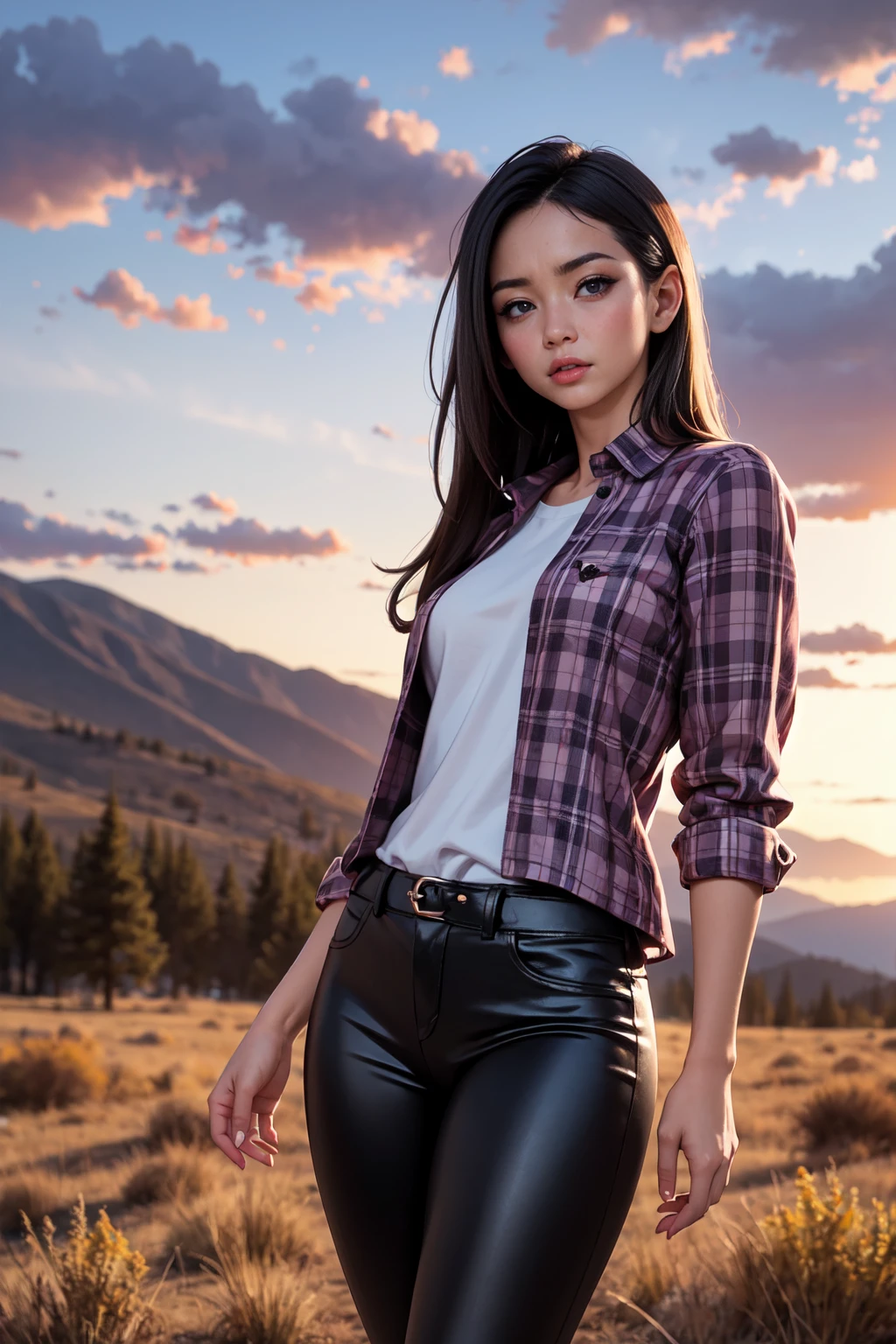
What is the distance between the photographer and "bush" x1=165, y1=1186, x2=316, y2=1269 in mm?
6750

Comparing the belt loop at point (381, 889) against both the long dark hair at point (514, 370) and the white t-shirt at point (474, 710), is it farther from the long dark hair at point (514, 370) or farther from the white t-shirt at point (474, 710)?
the long dark hair at point (514, 370)

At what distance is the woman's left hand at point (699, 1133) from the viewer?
166 centimetres

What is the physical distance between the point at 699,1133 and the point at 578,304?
142 cm

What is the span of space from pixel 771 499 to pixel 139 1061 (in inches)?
996

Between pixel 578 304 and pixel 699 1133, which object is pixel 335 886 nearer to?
pixel 699 1133

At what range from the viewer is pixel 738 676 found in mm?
1830

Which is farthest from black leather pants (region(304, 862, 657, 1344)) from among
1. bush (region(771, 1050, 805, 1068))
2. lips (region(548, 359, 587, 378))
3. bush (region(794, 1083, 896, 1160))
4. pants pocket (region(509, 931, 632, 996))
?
bush (region(771, 1050, 805, 1068))

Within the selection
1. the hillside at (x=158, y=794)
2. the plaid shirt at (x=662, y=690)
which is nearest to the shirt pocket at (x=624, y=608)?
the plaid shirt at (x=662, y=690)

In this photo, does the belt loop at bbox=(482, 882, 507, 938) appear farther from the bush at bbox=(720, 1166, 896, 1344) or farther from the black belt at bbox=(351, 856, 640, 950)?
the bush at bbox=(720, 1166, 896, 1344)

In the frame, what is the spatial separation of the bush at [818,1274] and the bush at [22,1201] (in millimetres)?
6348

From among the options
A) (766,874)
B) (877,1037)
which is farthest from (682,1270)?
(877,1037)

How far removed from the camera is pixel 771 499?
1893 mm

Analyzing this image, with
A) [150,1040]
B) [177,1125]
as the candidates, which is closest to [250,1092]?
[177,1125]

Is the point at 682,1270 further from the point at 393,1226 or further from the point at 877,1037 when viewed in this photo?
the point at 877,1037
